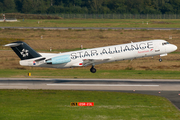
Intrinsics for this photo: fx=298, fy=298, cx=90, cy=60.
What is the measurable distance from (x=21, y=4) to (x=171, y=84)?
15446cm

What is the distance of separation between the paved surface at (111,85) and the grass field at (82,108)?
3167mm

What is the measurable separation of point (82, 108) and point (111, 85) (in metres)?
14.7

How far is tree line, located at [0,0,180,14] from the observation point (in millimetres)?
168250

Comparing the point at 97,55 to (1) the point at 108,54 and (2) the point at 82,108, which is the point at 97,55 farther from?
(2) the point at 82,108

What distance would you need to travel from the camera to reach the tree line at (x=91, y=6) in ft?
552

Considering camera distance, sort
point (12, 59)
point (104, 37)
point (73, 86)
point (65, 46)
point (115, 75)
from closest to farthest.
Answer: point (73, 86) → point (115, 75) → point (12, 59) → point (65, 46) → point (104, 37)

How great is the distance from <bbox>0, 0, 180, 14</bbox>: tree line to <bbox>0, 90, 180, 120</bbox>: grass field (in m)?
136

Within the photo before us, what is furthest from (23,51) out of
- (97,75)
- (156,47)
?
(156,47)

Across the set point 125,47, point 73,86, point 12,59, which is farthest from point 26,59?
point 12,59

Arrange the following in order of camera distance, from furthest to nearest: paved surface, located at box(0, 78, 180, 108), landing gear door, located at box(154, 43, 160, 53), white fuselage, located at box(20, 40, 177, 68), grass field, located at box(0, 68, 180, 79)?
grass field, located at box(0, 68, 180, 79), landing gear door, located at box(154, 43, 160, 53), white fuselage, located at box(20, 40, 177, 68), paved surface, located at box(0, 78, 180, 108)

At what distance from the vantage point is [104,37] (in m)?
97.2

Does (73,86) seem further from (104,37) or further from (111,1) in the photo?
(111,1)

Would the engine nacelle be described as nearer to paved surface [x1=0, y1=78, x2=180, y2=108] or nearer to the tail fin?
the tail fin

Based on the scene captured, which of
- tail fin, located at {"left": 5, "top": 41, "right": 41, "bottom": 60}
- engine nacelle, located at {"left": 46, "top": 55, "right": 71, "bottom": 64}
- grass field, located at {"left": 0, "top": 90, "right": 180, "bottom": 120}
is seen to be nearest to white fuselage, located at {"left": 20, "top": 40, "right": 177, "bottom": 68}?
engine nacelle, located at {"left": 46, "top": 55, "right": 71, "bottom": 64}
